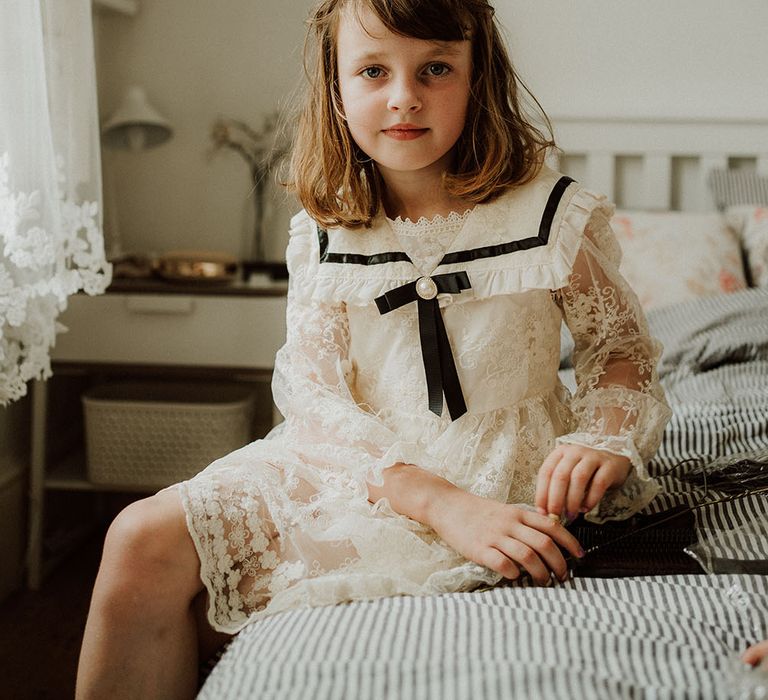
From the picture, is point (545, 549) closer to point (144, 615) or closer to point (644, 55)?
point (144, 615)

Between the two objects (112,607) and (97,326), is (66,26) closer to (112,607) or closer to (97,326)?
(97,326)

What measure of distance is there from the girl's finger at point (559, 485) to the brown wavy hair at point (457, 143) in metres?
0.37

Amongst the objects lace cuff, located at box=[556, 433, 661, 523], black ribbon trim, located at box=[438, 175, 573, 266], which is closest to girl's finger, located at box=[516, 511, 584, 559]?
lace cuff, located at box=[556, 433, 661, 523]

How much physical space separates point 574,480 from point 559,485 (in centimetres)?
2

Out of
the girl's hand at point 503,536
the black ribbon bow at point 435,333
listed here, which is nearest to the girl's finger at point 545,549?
the girl's hand at point 503,536

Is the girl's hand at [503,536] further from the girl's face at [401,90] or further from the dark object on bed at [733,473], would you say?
the girl's face at [401,90]

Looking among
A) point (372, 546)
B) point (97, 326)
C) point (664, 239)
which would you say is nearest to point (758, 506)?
point (372, 546)

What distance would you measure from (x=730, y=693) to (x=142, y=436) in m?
1.65

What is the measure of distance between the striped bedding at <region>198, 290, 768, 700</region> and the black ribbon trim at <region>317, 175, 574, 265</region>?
0.36 metres

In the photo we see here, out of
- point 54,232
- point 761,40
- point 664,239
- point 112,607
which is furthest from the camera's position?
point 761,40

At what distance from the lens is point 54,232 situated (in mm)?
1513

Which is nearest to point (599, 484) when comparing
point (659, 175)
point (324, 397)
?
point (324, 397)

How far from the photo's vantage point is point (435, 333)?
3.58ft

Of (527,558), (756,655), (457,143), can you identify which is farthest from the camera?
(457,143)
